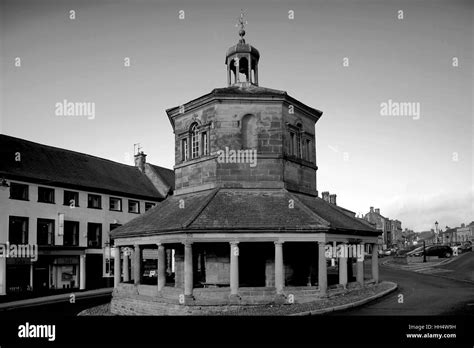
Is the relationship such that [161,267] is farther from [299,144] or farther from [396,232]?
[396,232]

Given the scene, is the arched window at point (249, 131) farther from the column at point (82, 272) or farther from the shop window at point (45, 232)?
the column at point (82, 272)

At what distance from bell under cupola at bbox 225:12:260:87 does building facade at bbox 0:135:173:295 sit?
1789 cm

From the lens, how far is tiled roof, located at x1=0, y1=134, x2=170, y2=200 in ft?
107

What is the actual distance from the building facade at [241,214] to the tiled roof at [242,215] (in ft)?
0.16

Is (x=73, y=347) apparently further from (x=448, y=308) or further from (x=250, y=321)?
(x=448, y=308)

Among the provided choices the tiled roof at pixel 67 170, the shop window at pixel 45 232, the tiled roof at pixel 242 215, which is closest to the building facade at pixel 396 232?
the tiled roof at pixel 67 170

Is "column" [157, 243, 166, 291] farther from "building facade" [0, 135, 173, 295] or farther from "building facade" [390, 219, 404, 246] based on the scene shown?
"building facade" [390, 219, 404, 246]

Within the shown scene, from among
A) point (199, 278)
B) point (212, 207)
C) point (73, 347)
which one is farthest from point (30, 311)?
point (73, 347)

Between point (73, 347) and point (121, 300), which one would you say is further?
point (121, 300)

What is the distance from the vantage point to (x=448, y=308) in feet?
56.1

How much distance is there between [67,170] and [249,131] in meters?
21.3

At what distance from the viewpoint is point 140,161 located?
1966 inches

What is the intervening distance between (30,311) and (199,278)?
10.3 metres

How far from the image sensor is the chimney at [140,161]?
163ft
